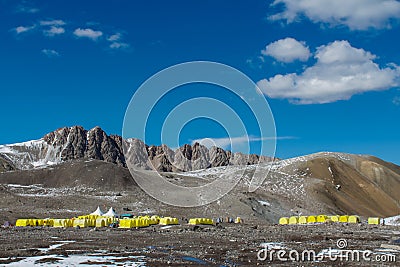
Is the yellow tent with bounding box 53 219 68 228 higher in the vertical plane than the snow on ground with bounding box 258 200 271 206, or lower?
lower

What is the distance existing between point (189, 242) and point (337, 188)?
113 meters

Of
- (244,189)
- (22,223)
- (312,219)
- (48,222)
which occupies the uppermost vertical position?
(244,189)

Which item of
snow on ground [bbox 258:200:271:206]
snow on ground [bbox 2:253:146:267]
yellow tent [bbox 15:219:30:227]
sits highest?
snow on ground [bbox 258:200:271:206]

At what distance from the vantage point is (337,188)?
474 ft

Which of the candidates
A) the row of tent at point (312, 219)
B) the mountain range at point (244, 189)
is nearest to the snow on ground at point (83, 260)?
the mountain range at point (244, 189)

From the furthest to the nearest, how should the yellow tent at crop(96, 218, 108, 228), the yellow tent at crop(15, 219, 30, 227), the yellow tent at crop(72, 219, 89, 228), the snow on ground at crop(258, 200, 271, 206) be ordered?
the snow on ground at crop(258, 200, 271, 206) < the yellow tent at crop(15, 219, 30, 227) < the yellow tent at crop(96, 218, 108, 228) < the yellow tent at crop(72, 219, 89, 228)

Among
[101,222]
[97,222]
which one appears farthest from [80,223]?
[101,222]

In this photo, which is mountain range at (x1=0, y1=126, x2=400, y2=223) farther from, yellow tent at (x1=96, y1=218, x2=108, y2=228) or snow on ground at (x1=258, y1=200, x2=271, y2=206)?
yellow tent at (x1=96, y1=218, x2=108, y2=228)

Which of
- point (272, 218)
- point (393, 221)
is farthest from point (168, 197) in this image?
point (393, 221)

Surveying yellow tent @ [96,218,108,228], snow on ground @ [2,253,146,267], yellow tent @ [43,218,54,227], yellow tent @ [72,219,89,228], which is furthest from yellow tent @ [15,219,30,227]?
snow on ground @ [2,253,146,267]

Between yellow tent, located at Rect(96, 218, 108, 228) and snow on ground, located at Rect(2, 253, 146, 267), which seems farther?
yellow tent, located at Rect(96, 218, 108, 228)

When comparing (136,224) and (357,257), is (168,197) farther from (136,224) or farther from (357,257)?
(357,257)

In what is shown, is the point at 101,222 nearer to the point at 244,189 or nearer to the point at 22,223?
the point at 22,223

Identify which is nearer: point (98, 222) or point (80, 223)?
point (80, 223)
